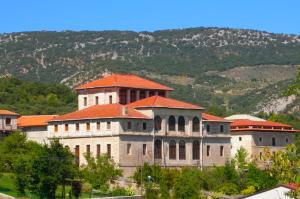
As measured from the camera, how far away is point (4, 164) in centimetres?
8494

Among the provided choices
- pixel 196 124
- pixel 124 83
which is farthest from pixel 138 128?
pixel 124 83

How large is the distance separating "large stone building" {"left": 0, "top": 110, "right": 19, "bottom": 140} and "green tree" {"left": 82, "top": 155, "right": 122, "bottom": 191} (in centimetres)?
1465

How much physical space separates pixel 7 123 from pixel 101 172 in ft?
66.2

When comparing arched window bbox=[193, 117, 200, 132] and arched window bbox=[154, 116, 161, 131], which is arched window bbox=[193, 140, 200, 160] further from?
arched window bbox=[154, 116, 161, 131]

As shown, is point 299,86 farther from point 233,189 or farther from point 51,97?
point 51,97

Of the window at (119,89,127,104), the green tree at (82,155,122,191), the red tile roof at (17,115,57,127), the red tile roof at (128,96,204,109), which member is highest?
the window at (119,89,127,104)

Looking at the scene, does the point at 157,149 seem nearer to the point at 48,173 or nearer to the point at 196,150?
the point at 196,150

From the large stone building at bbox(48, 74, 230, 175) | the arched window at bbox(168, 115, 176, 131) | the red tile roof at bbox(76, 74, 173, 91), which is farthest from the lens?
the red tile roof at bbox(76, 74, 173, 91)

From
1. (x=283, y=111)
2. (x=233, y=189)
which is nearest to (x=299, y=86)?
(x=233, y=189)

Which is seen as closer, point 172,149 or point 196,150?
point 172,149

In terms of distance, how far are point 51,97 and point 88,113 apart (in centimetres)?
4990

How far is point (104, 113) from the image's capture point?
92812mm

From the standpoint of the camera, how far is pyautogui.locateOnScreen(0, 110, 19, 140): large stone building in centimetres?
10175

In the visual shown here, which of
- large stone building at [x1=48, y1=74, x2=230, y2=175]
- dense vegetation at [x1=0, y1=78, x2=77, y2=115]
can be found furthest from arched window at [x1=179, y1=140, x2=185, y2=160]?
dense vegetation at [x1=0, y1=78, x2=77, y2=115]
